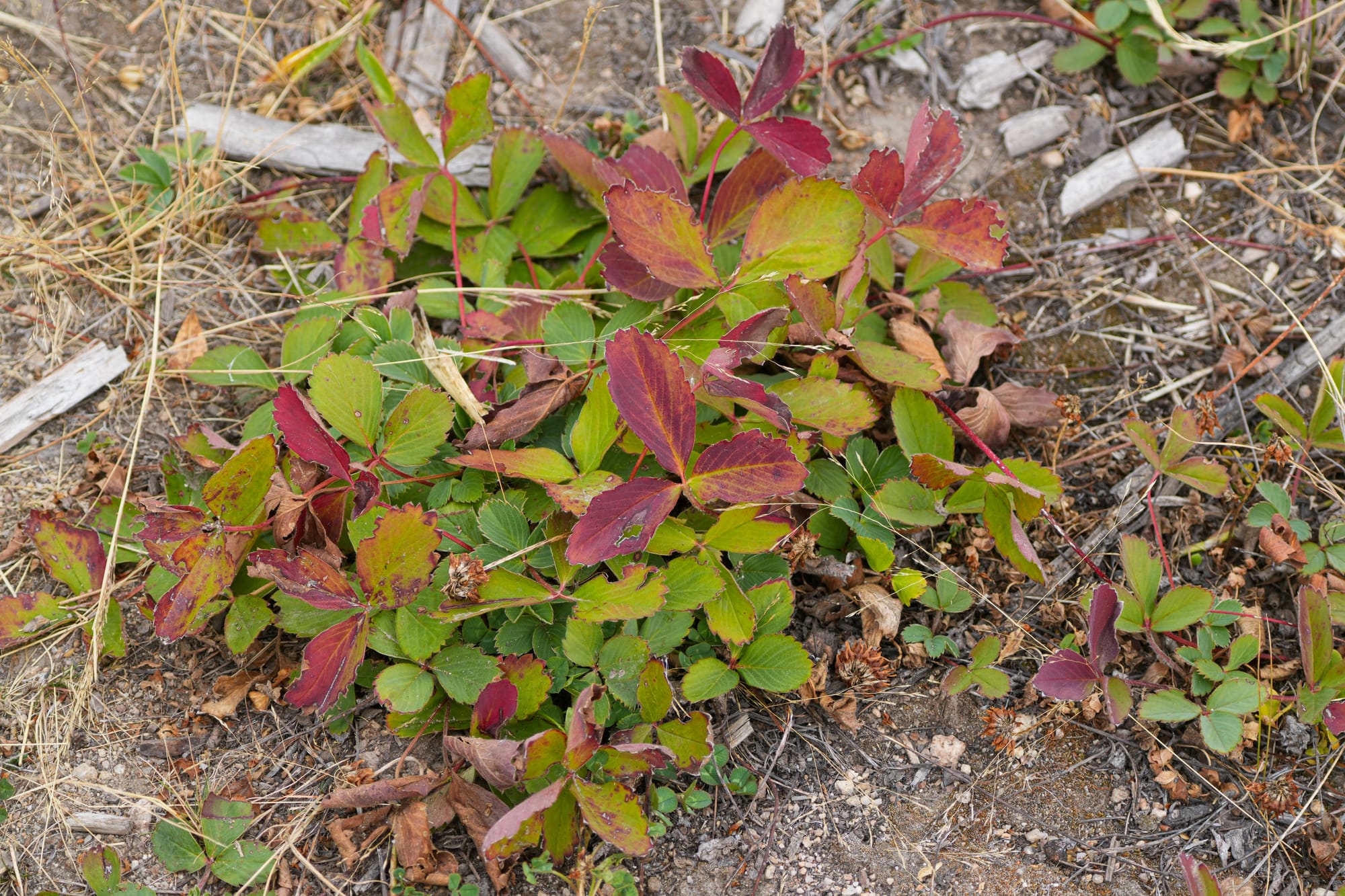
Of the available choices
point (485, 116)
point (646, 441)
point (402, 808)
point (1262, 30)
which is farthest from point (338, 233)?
A: point (1262, 30)

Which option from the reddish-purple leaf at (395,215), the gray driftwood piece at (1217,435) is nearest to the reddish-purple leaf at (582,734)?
the gray driftwood piece at (1217,435)

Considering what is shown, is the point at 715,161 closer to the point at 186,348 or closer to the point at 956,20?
the point at 956,20

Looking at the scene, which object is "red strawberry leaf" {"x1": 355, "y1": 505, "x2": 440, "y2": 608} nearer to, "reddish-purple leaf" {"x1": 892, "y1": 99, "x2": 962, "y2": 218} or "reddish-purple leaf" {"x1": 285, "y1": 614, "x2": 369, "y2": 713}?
"reddish-purple leaf" {"x1": 285, "y1": 614, "x2": 369, "y2": 713}

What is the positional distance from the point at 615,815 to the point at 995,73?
6.59 ft

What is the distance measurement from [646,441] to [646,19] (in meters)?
1.44

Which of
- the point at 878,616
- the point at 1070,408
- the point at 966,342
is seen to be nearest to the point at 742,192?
the point at 966,342

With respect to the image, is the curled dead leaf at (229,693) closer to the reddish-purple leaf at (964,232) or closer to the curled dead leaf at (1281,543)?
the reddish-purple leaf at (964,232)

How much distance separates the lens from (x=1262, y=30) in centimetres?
221

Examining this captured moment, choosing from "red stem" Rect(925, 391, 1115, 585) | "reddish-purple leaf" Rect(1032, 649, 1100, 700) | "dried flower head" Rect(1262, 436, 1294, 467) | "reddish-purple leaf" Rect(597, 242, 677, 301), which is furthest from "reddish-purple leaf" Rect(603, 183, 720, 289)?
"dried flower head" Rect(1262, 436, 1294, 467)

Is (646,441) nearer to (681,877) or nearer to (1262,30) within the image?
(681,877)

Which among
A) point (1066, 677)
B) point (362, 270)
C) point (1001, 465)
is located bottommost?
point (1066, 677)

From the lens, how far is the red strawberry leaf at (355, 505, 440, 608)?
4.86 ft

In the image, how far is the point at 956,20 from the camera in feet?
7.66

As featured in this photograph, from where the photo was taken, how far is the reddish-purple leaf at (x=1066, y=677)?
1535 mm
